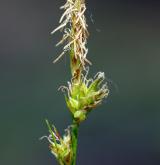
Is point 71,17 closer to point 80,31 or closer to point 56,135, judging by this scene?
point 80,31

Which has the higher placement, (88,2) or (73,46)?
(88,2)

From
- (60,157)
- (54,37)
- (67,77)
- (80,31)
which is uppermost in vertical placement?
(54,37)

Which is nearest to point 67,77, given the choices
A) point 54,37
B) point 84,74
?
point 54,37

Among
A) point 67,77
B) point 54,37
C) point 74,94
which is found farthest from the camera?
point 54,37

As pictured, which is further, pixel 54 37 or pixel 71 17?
pixel 54 37

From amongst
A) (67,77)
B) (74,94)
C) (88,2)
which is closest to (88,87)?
(74,94)

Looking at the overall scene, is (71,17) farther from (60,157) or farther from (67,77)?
(67,77)

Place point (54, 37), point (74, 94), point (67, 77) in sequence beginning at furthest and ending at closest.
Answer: point (54, 37)
point (67, 77)
point (74, 94)
